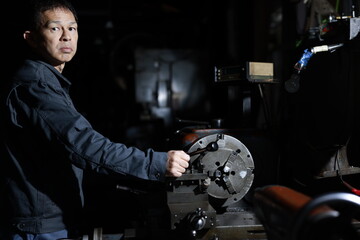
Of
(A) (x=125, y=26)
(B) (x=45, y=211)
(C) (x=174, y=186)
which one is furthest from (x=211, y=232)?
(A) (x=125, y=26)

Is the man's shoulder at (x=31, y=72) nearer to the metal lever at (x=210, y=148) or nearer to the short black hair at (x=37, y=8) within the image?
the short black hair at (x=37, y=8)

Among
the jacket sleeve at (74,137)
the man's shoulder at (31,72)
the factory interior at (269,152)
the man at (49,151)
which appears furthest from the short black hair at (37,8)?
the factory interior at (269,152)

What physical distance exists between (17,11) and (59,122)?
11.4 feet

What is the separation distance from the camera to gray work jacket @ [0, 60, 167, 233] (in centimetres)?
113

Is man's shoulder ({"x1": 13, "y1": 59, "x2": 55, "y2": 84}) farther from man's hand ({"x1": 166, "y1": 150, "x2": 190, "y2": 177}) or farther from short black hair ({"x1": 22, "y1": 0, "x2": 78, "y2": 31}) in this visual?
man's hand ({"x1": 166, "y1": 150, "x2": 190, "y2": 177})

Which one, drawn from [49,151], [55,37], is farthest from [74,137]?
[55,37]

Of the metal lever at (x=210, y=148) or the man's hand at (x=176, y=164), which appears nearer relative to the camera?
the man's hand at (x=176, y=164)

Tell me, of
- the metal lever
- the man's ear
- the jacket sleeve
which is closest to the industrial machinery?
the metal lever

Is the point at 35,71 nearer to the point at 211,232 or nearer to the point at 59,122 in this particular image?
the point at 59,122

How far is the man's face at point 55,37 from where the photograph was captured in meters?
1.31

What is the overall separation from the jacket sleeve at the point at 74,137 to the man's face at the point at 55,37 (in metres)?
0.20

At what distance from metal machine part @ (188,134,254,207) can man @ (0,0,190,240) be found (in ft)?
0.50

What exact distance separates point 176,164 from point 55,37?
677 millimetres

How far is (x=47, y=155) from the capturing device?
1232mm
